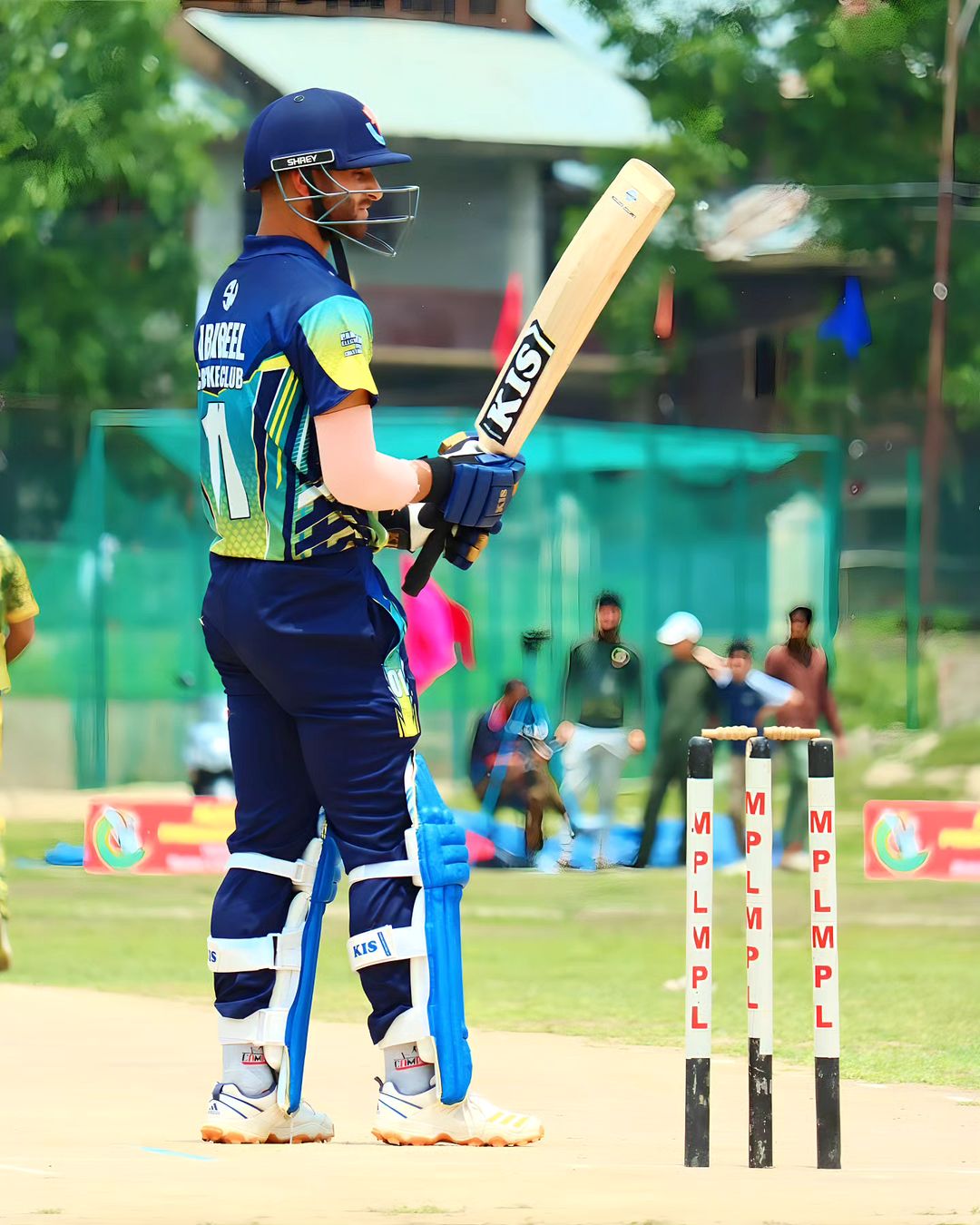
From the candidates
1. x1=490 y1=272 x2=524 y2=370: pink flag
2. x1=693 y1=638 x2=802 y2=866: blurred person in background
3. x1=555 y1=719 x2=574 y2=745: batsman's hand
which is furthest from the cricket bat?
x1=490 y1=272 x2=524 y2=370: pink flag

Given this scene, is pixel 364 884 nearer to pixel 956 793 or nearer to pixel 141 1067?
pixel 141 1067

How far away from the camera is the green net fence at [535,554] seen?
1584 cm

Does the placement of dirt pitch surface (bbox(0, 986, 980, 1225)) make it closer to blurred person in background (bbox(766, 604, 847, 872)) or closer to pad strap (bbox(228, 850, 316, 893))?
pad strap (bbox(228, 850, 316, 893))

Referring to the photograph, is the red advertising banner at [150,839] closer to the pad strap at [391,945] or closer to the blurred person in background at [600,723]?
the blurred person in background at [600,723]

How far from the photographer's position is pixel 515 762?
14.6m

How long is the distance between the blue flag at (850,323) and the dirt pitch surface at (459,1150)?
8984mm

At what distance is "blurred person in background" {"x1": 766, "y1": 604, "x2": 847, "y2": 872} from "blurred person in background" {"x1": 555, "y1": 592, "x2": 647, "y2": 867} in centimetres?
97

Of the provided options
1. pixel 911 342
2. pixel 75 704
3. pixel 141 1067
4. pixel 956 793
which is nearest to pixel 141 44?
pixel 75 704

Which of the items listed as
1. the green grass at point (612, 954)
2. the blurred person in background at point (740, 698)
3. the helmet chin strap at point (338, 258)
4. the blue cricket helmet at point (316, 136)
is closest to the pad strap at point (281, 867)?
the helmet chin strap at point (338, 258)

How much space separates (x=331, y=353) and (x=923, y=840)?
28.8 feet

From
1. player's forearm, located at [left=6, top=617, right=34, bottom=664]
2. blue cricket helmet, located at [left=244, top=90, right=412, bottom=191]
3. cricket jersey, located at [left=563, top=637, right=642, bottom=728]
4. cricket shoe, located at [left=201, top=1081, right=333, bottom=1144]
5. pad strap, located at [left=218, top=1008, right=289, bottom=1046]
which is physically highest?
blue cricket helmet, located at [left=244, top=90, right=412, bottom=191]

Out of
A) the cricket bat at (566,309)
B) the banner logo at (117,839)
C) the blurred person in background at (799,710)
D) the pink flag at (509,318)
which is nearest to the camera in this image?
the cricket bat at (566,309)

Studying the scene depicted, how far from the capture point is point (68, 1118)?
5.90 meters

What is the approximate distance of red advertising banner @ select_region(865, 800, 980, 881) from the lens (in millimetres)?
12852
